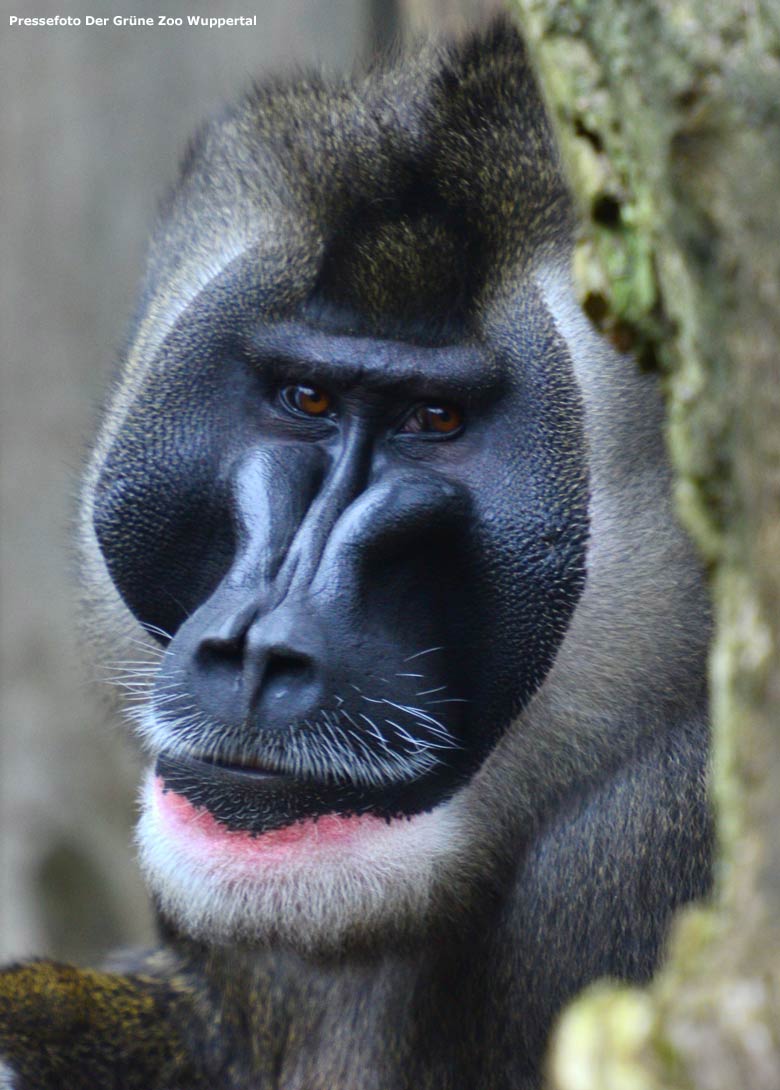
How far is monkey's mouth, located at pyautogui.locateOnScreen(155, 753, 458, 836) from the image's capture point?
7.53ft

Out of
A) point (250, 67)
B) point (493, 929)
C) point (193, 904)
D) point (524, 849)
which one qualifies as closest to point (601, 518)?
point (524, 849)

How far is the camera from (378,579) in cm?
233

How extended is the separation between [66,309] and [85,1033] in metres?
3.41

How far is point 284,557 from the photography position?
2.32 m

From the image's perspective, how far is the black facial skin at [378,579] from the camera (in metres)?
2.26

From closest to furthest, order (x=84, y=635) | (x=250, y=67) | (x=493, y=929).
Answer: (x=493, y=929) → (x=84, y=635) → (x=250, y=67)

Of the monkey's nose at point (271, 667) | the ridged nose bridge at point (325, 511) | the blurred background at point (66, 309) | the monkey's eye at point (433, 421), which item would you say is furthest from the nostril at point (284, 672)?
the blurred background at point (66, 309)

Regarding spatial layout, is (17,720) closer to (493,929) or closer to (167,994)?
(167,994)

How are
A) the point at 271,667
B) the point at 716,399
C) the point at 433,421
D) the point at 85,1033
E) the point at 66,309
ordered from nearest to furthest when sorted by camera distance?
the point at 716,399, the point at 271,667, the point at 433,421, the point at 85,1033, the point at 66,309

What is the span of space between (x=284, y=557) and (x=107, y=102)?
12.5 feet

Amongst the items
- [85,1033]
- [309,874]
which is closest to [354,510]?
[309,874]

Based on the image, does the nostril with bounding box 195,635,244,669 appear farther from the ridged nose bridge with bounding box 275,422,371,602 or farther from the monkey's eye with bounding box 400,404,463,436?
the monkey's eye with bounding box 400,404,463,436

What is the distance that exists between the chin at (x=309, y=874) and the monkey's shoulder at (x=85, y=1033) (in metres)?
0.76

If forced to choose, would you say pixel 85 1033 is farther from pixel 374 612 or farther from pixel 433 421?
pixel 433 421
